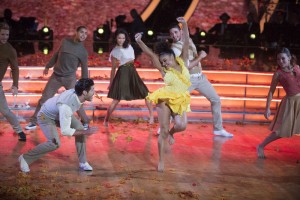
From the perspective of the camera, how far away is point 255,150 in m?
7.81

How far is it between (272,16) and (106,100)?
880 cm

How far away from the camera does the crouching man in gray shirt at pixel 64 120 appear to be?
583 cm

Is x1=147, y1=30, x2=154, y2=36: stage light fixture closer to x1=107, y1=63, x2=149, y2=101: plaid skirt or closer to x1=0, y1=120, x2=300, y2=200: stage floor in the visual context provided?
x1=107, y1=63, x2=149, y2=101: plaid skirt

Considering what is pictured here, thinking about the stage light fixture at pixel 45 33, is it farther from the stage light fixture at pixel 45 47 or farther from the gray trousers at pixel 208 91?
the gray trousers at pixel 208 91

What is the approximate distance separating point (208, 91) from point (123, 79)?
1.45 m

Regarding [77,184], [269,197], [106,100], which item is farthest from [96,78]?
[269,197]

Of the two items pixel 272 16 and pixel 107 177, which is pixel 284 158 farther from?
pixel 272 16

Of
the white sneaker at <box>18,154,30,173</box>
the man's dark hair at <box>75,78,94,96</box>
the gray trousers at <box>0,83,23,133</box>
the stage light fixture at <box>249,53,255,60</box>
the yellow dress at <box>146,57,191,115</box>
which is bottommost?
the stage light fixture at <box>249,53,255,60</box>

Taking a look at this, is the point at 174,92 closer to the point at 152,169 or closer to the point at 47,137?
the point at 152,169

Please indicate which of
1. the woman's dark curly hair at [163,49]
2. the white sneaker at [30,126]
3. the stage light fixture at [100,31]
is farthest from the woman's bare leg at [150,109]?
the stage light fixture at [100,31]

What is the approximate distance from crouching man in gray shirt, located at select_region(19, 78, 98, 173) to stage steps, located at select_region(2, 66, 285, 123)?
3219 mm

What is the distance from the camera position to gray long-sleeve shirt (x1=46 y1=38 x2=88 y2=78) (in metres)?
8.02

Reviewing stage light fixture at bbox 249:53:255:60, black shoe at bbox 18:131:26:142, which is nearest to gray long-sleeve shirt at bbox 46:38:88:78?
black shoe at bbox 18:131:26:142

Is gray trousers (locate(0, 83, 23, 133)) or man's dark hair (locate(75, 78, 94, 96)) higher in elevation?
man's dark hair (locate(75, 78, 94, 96))
